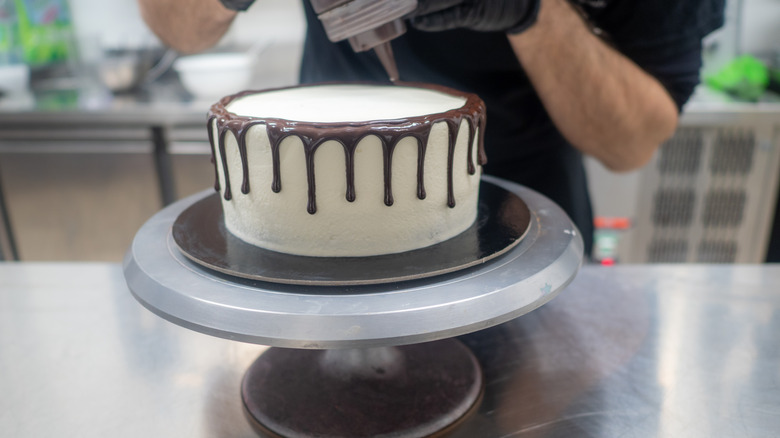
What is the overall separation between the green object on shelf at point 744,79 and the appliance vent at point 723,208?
1.40 feet

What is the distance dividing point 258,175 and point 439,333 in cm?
34

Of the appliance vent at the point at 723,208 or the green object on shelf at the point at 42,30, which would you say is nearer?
the appliance vent at the point at 723,208

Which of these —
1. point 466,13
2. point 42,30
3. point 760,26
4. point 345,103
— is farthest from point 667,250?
point 42,30

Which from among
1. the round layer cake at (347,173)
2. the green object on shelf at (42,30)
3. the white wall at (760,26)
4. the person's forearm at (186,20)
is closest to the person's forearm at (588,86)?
the round layer cake at (347,173)

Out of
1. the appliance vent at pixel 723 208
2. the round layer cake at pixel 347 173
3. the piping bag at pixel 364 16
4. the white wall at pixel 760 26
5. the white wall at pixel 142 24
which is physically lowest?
the appliance vent at pixel 723 208

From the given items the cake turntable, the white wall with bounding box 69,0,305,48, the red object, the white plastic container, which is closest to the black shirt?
the cake turntable

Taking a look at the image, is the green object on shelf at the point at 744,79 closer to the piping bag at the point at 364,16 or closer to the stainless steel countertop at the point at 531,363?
the stainless steel countertop at the point at 531,363

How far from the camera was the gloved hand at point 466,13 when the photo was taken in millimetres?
887

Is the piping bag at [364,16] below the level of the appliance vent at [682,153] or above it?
above

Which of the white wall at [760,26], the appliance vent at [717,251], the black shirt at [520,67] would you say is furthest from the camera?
the white wall at [760,26]

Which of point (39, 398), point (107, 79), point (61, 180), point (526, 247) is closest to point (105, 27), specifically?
point (107, 79)

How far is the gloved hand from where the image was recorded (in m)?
0.89

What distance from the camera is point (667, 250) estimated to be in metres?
2.79

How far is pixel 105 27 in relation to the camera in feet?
11.1
